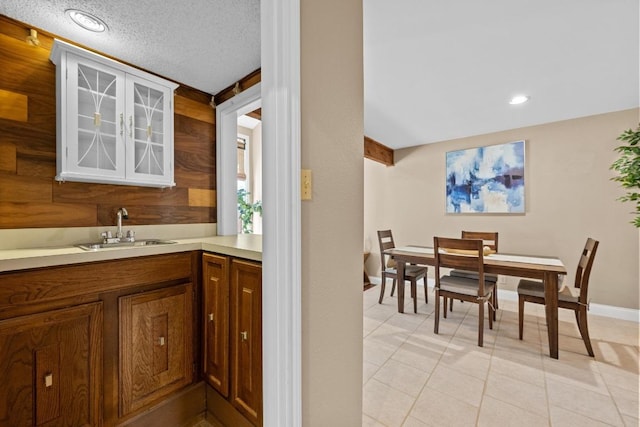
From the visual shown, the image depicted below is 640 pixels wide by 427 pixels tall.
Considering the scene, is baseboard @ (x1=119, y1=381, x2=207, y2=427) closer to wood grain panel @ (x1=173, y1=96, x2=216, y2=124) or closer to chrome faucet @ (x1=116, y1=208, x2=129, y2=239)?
chrome faucet @ (x1=116, y1=208, x2=129, y2=239)

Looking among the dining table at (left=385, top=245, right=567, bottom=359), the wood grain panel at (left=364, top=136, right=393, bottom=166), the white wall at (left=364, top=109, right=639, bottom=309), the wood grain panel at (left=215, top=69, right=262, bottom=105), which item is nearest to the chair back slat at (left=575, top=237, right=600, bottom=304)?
the dining table at (left=385, top=245, right=567, bottom=359)

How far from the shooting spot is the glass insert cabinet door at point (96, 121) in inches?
59.1

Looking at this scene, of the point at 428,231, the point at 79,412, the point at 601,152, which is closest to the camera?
the point at 79,412

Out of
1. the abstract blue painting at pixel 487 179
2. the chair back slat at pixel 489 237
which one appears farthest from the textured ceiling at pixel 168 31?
the abstract blue painting at pixel 487 179

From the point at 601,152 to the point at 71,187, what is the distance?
5.05 meters

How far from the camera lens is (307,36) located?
0.95 metres

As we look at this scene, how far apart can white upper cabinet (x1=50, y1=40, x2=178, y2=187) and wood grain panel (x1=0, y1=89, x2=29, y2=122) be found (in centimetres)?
15

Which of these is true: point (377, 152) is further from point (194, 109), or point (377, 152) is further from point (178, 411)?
point (178, 411)

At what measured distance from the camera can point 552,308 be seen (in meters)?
2.13

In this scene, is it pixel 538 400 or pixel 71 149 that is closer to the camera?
pixel 71 149

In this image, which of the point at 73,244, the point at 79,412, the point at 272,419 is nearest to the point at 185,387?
the point at 79,412

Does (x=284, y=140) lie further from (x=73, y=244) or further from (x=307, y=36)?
(x=73, y=244)

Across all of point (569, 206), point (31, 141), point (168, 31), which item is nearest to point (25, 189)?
point (31, 141)

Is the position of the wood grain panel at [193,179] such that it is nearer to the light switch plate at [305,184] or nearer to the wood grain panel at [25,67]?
the wood grain panel at [25,67]
